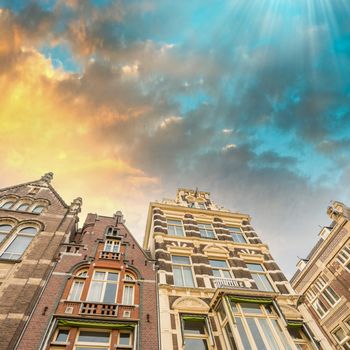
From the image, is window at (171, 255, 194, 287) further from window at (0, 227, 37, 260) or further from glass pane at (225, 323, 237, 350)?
window at (0, 227, 37, 260)

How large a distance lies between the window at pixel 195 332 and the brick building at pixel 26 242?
8.10 metres

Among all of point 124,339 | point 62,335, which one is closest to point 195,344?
point 124,339

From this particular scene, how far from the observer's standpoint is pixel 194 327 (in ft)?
43.7

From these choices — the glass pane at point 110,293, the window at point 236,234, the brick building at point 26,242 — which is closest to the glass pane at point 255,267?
the window at point 236,234

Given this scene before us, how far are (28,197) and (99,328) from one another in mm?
13352

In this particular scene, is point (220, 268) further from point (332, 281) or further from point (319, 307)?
point (319, 307)

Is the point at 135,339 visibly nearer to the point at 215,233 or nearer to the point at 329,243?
the point at 215,233

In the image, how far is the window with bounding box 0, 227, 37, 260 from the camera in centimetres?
1494

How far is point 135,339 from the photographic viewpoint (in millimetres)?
11523

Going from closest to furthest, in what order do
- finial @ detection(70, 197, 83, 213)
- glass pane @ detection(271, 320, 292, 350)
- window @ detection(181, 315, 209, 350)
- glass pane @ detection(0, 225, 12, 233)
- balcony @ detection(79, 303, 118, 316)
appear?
glass pane @ detection(271, 320, 292, 350), balcony @ detection(79, 303, 118, 316), window @ detection(181, 315, 209, 350), glass pane @ detection(0, 225, 12, 233), finial @ detection(70, 197, 83, 213)

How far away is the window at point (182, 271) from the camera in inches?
633

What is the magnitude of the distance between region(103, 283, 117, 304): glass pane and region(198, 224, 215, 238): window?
30.5 ft

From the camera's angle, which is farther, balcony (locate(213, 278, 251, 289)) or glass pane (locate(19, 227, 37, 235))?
glass pane (locate(19, 227, 37, 235))

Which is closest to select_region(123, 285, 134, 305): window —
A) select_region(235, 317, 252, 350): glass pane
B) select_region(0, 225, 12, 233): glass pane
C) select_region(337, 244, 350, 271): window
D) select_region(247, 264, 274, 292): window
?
select_region(235, 317, 252, 350): glass pane
